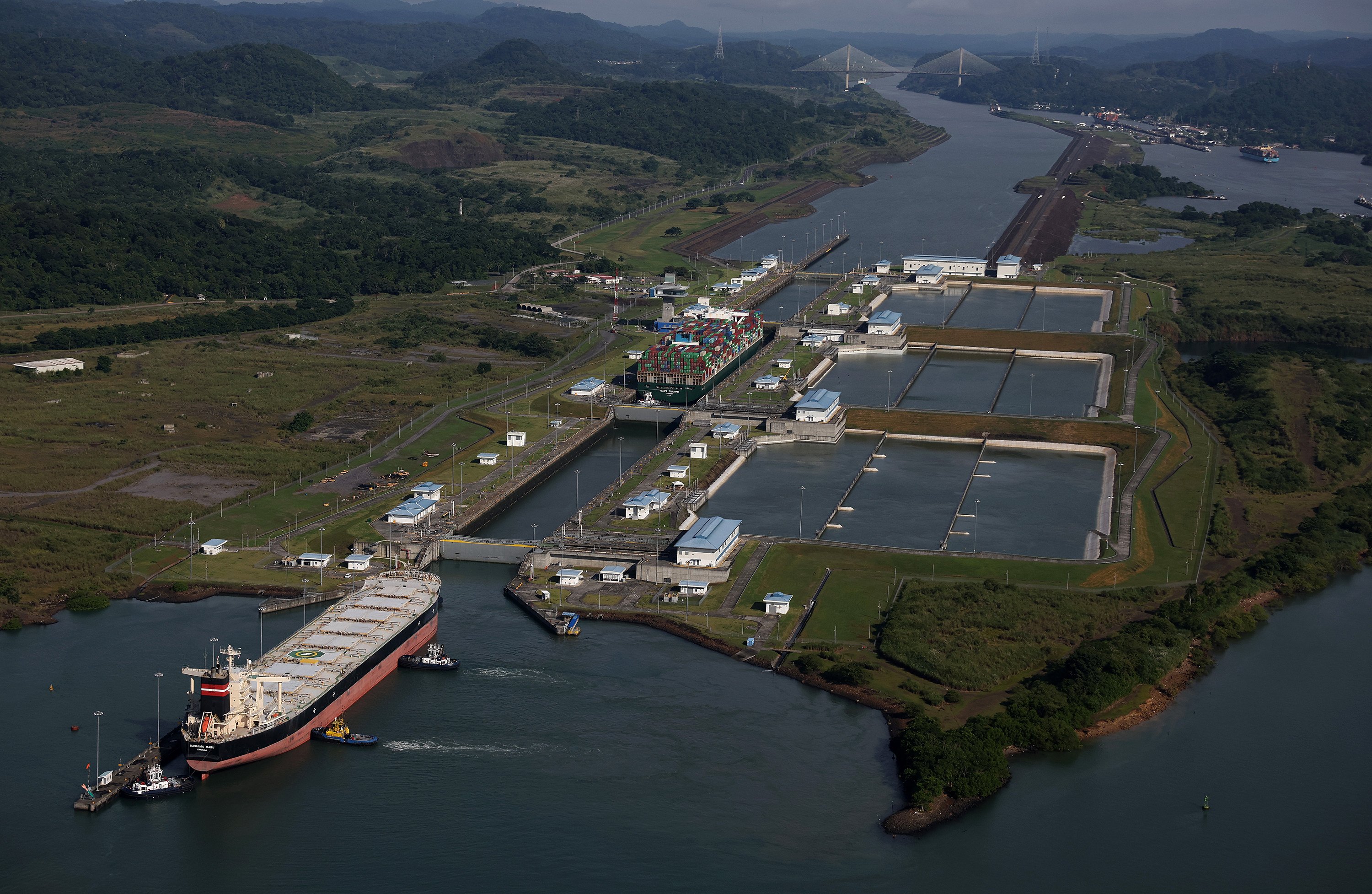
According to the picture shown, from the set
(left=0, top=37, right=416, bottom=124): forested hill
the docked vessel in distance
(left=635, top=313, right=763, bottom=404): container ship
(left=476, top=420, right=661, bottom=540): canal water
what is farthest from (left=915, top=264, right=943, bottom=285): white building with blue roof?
the docked vessel in distance

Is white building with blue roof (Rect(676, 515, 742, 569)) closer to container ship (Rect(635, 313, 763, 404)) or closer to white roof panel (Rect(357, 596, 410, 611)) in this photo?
white roof panel (Rect(357, 596, 410, 611))

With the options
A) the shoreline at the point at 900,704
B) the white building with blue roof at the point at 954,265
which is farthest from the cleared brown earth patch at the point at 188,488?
the white building with blue roof at the point at 954,265

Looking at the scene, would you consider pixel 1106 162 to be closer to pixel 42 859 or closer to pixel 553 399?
pixel 553 399

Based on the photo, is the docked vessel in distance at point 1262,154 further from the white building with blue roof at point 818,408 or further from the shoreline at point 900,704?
the shoreline at point 900,704

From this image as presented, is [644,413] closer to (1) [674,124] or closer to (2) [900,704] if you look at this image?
(2) [900,704]

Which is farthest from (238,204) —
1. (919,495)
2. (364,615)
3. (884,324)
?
(364,615)

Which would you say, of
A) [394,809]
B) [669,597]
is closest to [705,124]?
[669,597]
